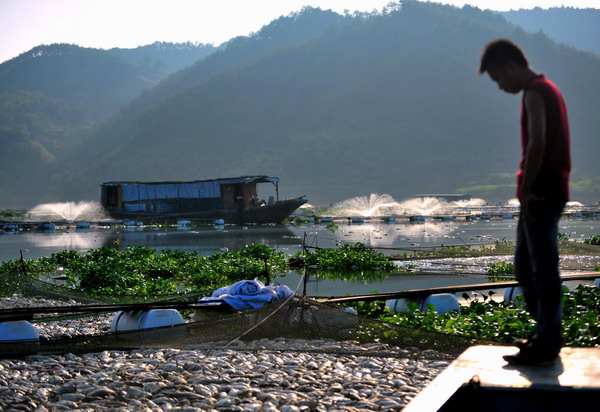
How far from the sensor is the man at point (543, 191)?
4.79m

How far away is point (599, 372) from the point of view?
4352 mm

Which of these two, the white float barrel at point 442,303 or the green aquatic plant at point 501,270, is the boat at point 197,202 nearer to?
the green aquatic plant at point 501,270

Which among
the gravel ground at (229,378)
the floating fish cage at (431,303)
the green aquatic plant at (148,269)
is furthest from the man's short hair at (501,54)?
the green aquatic plant at (148,269)

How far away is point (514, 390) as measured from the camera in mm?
4145

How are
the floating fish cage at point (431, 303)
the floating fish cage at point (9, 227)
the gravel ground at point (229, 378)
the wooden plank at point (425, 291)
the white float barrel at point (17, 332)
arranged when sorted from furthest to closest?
the floating fish cage at point (9, 227) < the floating fish cage at point (431, 303) < the wooden plank at point (425, 291) < the white float barrel at point (17, 332) < the gravel ground at point (229, 378)

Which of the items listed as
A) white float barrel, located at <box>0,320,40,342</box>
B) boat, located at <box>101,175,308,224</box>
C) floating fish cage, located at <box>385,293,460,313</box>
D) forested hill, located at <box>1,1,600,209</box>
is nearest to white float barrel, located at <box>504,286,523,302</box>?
floating fish cage, located at <box>385,293,460,313</box>

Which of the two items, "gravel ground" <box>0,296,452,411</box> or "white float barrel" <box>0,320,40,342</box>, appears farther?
"white float barrel" <box>0,320,40,342</box>

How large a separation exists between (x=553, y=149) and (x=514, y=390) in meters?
1.72

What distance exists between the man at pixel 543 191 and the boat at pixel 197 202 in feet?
170

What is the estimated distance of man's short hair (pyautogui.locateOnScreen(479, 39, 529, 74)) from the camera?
5.07m

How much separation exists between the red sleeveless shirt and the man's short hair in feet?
0.86

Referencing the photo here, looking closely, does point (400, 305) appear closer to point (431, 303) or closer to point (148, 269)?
point (431, 303)

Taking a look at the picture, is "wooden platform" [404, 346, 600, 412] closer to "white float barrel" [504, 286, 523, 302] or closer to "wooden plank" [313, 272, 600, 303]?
"wooden plank" [313, 272, 600, 303]

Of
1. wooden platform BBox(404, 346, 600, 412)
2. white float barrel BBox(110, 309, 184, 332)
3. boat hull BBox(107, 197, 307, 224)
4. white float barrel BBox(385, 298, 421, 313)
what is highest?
boat hull BBox(107, 197, 307, 224)
